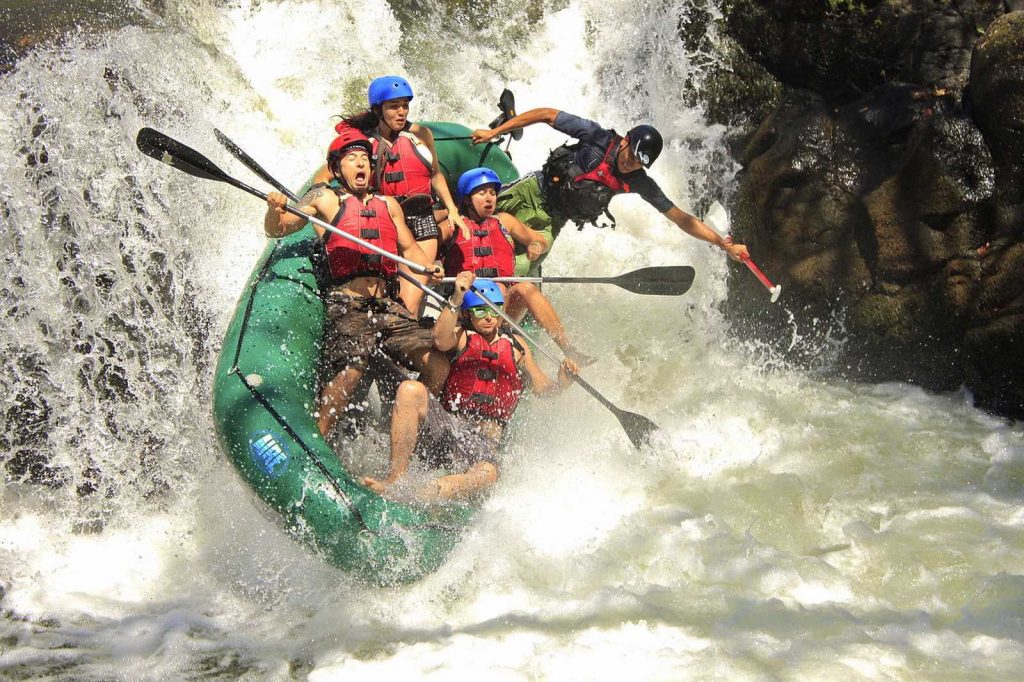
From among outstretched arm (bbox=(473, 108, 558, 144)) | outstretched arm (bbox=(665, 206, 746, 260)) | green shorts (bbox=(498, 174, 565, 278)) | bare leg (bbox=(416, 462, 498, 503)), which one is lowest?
bare leg (bbox=(416, 462, 498, 503))

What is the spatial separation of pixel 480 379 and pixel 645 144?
1.44 metres

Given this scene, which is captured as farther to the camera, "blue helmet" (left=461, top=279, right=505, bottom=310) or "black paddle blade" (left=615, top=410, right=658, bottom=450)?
"black paddle blade" (left=615, top=410, right=658, bottom=450)

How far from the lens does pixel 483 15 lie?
721 centimetres

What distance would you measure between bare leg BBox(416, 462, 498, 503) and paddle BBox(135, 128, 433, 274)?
34.7 inches

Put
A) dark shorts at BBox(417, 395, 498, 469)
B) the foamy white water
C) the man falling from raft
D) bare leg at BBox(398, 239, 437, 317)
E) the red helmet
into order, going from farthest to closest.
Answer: the man falling from raft, bare leg at BBox(398, 239, 437, 317), the red helmet, dark shorts at BBox(417, 395, 498, 469), the foamy white water

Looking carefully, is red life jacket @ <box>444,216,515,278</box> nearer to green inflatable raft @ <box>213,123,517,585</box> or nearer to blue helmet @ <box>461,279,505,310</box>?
blue helmet @ <box>461,279,505,310</box>

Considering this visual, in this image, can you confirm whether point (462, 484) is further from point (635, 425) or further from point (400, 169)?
point (400, 169)

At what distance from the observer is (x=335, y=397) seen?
404 centimetres

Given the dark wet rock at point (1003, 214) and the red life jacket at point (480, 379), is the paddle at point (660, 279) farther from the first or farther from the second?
the dark wet rock at point (1003, 214)

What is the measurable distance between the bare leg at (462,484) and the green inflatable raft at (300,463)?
0.21 ft

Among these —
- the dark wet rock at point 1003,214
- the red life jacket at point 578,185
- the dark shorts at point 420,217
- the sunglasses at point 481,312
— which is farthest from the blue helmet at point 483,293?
the dark wet rock at point 1003,214

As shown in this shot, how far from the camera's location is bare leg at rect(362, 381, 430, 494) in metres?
3.85

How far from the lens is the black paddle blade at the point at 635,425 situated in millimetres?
4578

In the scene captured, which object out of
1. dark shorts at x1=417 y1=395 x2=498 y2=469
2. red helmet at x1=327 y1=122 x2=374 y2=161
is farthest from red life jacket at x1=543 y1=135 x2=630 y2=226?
dark shorts at x1=417 y1=395 x2=498 y2=469
